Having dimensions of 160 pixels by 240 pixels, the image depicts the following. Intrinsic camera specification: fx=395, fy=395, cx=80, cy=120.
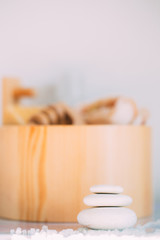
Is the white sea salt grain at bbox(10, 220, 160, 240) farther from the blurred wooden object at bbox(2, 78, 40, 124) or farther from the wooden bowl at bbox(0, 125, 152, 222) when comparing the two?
the blurred wooden object at bbox(2, 78, 40, 124)

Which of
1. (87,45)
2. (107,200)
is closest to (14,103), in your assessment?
(87,45)

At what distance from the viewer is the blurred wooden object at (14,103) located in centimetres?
87

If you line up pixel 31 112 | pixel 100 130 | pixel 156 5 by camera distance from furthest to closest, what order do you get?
pixel 156 5 → pixel 31 112 → pixel 100 130

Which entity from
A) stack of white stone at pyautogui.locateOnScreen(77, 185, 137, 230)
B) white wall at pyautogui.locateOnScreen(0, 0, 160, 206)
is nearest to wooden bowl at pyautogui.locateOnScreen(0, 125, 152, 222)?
stack of white stone at pyautogui.locateOnScreen(77, 185, 137, 230)

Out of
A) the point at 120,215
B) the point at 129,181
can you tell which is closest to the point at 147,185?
the point at 129,181

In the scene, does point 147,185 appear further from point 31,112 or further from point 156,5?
point 156,5

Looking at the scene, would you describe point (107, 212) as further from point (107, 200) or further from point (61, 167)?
point (61, 167)

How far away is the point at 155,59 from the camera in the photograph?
3.40 ft

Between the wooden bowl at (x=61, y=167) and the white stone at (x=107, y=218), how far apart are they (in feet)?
0.45

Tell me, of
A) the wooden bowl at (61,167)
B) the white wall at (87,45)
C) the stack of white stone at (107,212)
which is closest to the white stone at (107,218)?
the stack of white stone at (107,212)

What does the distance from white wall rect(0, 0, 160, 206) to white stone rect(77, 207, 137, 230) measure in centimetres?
48

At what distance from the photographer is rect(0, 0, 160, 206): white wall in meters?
1.04

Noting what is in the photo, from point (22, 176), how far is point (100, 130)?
0.17 meters

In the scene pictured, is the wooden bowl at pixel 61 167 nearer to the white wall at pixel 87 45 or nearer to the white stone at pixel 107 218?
the white stone at pixel 107 218
